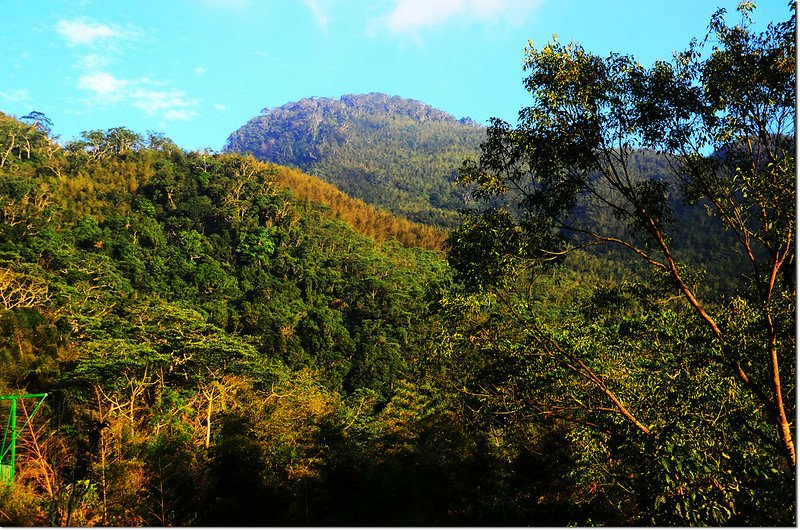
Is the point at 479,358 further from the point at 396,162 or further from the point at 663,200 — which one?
the point at 396,162

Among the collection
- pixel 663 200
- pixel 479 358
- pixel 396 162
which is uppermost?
pixel 396 162

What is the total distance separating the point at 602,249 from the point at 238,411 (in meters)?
66.2

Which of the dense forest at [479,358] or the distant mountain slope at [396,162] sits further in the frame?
the distant mountain slope at [396,162]

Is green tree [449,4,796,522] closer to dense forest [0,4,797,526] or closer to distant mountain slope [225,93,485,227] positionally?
dense forest [0,4,797,526]

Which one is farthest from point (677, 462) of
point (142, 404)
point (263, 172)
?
point (263, 172)

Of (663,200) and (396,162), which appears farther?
(396,162)

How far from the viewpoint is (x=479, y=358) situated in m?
7.66

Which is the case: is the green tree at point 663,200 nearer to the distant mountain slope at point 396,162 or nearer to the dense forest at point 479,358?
the dense forest at point 479,358

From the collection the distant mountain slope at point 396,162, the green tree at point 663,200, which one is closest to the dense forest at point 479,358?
the green tree at point 663,200

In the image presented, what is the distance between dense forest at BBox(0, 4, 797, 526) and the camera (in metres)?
5.87

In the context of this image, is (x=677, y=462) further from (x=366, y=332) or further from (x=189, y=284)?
(x=189, y=284)

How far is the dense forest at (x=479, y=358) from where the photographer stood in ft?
19.2

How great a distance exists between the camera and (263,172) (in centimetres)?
6250

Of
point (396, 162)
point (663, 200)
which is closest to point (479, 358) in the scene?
point (663, 200)
